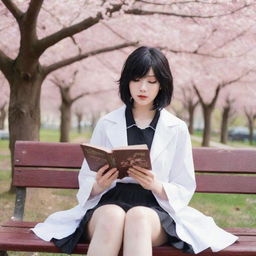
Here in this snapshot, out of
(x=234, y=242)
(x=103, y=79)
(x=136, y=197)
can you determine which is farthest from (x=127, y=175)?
(x=103, y=79)

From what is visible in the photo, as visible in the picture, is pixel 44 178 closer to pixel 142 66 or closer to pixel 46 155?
pixel 46 155

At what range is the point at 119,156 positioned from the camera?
256cm

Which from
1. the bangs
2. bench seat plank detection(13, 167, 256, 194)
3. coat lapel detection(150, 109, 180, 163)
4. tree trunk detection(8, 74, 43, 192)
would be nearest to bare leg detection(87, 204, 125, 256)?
coat lapel detection(150, 109, 180, 163)

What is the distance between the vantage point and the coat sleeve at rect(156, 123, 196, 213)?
286 centimetres

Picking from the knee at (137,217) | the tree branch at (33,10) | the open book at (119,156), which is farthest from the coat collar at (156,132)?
the tree branch at (33,10)

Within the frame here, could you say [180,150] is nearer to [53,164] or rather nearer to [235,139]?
[53,164]

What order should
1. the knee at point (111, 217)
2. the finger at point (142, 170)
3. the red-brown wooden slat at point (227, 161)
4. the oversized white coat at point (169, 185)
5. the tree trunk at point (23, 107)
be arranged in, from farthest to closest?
the tree trunk at point (23, 107), the red-brown wooden slat at point (227, 161), the oversized white coat at point (169, 185), the finger at point (142, 170), the knee at point (111, 217)

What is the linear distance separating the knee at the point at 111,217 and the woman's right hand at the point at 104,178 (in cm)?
16

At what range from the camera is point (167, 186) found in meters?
2.87

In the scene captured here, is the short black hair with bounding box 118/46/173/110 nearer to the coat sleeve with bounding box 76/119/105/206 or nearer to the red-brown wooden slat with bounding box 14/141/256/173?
the coat sleeve with bounding box 76/119/105/206

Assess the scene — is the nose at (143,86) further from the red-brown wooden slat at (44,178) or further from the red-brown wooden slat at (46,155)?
the red-brown wooden slat at (44,178)

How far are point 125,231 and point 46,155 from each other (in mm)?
1174

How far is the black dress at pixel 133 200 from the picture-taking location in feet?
9.02

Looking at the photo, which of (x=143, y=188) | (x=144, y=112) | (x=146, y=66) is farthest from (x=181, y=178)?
(x=146, y=66)
